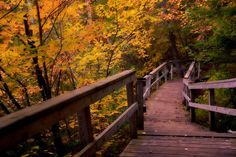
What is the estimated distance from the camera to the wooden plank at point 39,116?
5.62ft

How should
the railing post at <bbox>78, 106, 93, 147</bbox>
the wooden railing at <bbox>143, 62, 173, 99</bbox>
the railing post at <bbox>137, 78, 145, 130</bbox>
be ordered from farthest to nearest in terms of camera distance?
1. the wooden railing at <bbox>143, 62, 173, 99</bbox>
2. the railing post at <bbox>137, 78, 145, 130</bbox>
3. the railing post at <bbox>78, 106, 93, 147</bbox>

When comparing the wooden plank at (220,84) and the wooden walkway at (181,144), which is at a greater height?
the wooden plank at (220,84)

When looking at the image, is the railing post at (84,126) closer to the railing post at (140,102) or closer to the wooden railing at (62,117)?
the wooden railing at (62,117)

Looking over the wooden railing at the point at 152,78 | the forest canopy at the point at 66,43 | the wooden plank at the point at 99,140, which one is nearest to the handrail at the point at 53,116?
the wooden plank at the point at 99,140

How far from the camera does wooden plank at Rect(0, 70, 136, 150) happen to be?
5.62 feet

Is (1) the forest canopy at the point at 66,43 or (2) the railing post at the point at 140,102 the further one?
(1) the forest canopy at the point at 66,43

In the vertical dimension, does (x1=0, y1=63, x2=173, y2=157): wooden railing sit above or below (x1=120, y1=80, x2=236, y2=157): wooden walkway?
above

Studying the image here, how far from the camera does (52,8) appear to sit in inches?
247

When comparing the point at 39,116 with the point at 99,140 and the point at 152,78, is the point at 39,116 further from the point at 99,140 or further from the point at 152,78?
the point at 152,78

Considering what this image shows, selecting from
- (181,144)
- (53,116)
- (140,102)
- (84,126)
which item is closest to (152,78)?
(140,102)

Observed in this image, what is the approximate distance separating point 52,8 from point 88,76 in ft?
12.2

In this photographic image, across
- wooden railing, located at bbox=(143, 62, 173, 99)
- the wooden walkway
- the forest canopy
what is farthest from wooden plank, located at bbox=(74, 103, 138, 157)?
wooden railing, located at bbox=(143, 62, 173, 99)

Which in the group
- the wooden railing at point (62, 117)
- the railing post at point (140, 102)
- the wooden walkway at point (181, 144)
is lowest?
the wooden walkway at point (181, 144)

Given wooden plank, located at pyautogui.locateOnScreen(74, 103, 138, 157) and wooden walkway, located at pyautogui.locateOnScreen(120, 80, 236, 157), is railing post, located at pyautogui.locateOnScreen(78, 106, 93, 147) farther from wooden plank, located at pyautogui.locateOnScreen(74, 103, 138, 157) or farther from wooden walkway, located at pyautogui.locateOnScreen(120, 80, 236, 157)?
wooden walkway, located at pyautogui.locateOnScreen(120, 80, 236, 157)
